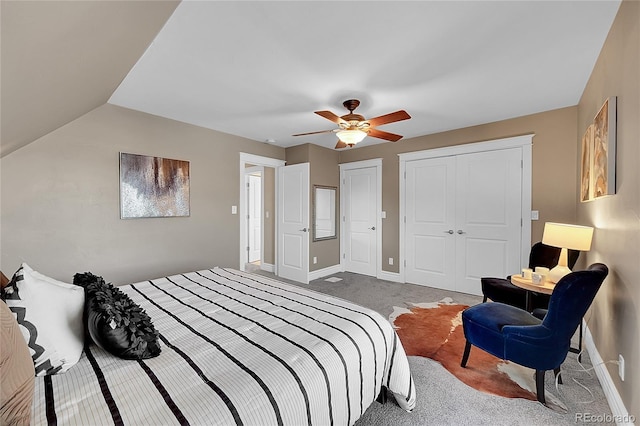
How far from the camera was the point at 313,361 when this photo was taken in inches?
47.6

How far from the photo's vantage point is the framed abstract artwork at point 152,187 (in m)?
3.07

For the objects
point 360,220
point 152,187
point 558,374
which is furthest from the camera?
point 360,220

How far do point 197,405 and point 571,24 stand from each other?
2.92m

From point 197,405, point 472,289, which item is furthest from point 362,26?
point 472,289

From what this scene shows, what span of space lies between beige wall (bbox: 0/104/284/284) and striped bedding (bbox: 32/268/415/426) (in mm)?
1497

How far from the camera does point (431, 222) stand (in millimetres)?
4281

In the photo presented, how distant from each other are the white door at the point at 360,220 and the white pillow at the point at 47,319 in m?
4.27

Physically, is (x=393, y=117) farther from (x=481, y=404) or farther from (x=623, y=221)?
(x=481, y=404)

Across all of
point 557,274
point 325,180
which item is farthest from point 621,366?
point 325,180

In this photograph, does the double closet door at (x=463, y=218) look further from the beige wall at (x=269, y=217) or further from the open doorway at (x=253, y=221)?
the open doorway at (x=253, y=221)

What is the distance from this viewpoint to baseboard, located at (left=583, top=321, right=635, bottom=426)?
1477mm

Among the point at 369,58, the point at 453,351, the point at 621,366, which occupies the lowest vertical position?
the point at 453,351

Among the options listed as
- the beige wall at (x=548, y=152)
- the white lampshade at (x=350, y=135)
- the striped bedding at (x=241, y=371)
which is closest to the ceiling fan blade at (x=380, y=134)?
the white lampshade at (x=350, y=135)

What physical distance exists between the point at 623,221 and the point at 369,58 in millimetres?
1949
